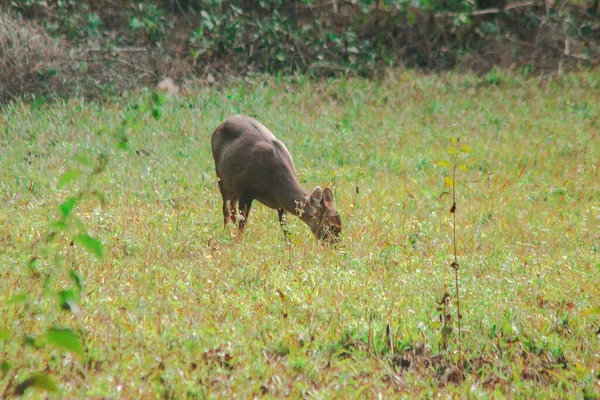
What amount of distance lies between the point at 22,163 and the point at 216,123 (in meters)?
3.27

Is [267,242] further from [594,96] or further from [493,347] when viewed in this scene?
[594,96]

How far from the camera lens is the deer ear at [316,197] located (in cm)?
794

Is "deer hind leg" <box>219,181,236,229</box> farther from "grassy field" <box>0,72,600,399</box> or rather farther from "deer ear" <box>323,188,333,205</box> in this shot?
"deer ear" <box>323,188,333,205</box>

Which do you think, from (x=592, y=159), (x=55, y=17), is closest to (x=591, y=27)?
(x=592, y=159)

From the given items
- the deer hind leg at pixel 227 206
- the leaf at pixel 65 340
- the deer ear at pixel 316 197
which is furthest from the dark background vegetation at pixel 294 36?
the leaf at pixel 65 340

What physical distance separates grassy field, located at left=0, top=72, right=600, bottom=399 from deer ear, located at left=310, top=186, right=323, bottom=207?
18.3 inches

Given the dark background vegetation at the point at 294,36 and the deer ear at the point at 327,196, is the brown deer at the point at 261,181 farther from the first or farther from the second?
the dark background vegetation at the point at 294,36

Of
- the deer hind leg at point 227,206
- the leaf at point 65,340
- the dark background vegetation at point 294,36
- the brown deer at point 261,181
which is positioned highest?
the leaf at point 65,340

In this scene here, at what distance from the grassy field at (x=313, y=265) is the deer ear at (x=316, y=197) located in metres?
0.46

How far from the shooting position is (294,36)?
16.8m

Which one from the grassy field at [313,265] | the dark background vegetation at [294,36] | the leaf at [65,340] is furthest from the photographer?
the dark background vegetation at [294,36]

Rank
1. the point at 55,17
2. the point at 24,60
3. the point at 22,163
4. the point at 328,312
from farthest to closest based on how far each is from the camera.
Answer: the point at 55,17 → the point at 24,60 → the point at 22,163 → the point at 328,312

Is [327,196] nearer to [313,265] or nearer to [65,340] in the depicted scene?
[313,265]

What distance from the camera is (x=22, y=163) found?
35.0 feet
